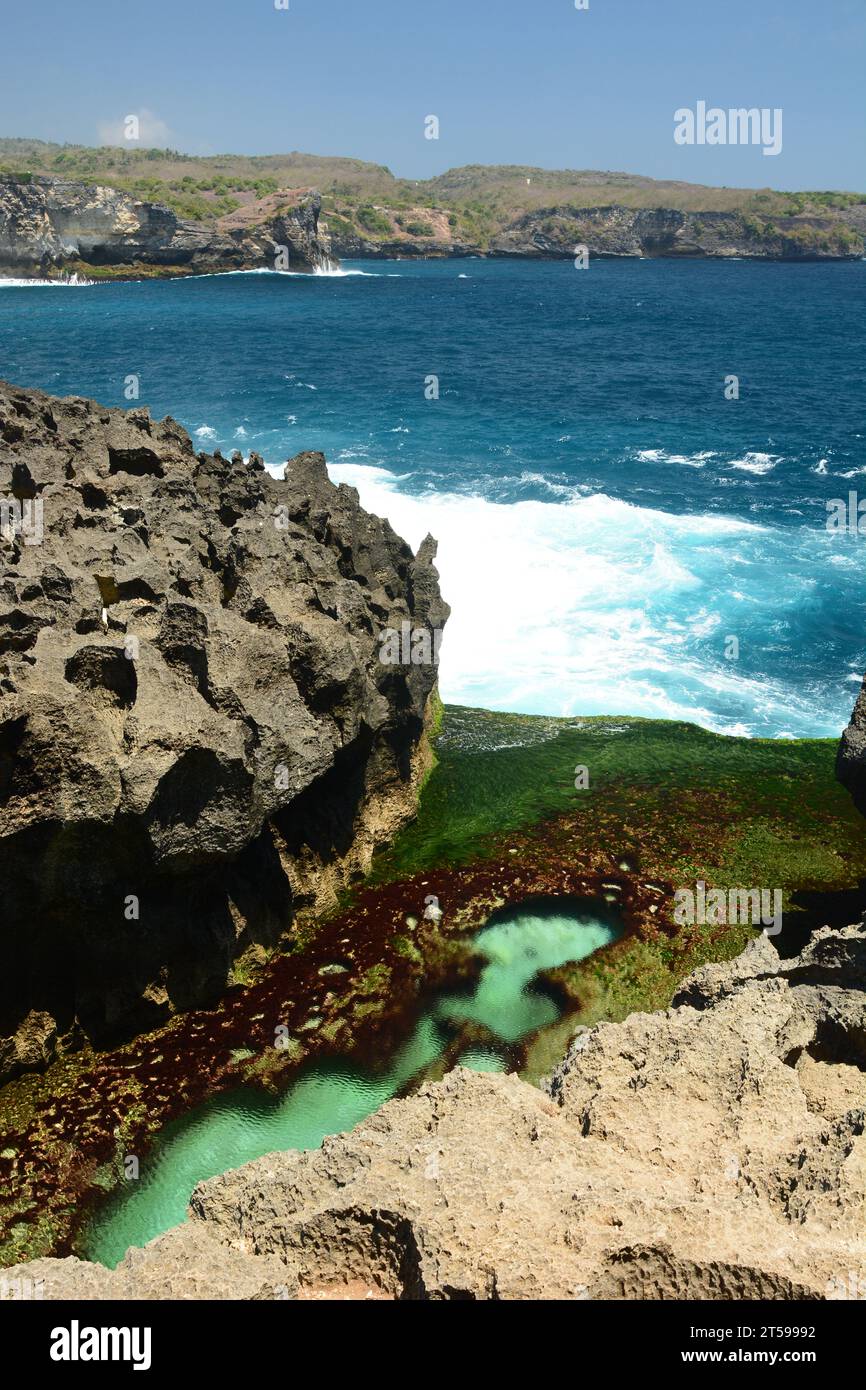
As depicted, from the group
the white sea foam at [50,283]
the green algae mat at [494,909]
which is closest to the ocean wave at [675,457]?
the green algae mat at [494,909]

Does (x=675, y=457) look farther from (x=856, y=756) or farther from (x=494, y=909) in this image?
(x=494, y=909)

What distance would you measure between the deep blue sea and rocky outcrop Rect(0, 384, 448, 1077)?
33.3ft

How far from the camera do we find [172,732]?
16.6 meters

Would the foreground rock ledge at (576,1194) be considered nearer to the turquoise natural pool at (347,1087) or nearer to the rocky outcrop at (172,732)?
the turquoise natural pool at (347,1087)

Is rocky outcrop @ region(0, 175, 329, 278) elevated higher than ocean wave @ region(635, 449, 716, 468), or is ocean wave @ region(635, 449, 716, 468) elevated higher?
rocky outcrop @ region(0, 175, 329, 278)

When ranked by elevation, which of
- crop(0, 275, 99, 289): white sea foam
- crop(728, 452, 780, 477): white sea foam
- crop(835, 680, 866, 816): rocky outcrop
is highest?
crop(0, 275, 99, 289): white sea foam

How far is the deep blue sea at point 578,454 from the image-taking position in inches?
1394

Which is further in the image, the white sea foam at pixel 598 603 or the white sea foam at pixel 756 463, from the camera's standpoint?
the white sea foam at pixel 756 463

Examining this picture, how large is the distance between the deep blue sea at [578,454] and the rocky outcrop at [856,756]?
9906 mm

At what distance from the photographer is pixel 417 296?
150 m

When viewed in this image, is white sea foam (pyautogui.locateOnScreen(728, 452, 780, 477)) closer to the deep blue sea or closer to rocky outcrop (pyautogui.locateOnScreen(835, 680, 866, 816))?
the deep blue sea

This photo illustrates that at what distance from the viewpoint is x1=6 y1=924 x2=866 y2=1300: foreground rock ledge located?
833 cm

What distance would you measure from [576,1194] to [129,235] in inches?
7331

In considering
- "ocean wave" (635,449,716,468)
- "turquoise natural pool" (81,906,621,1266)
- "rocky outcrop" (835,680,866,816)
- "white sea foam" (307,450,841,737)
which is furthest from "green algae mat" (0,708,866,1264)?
"ocean wave" (635,449,716,468)
